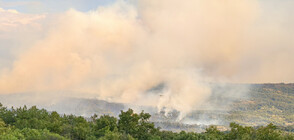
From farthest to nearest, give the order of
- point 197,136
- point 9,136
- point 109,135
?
1. point 197,136
2. point 109,135
3. point 9,136

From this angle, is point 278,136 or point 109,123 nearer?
point 278,136

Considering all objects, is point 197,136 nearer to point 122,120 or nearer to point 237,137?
point 237,137

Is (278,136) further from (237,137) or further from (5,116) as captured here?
(5,116)

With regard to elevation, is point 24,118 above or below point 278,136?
above

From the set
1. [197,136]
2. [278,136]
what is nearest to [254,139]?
[278,136]

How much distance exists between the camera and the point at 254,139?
250ft

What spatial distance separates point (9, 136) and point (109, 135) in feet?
63.1

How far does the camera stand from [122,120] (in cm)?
9356

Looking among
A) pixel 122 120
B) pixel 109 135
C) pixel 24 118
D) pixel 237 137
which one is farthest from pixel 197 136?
pixel 24 118

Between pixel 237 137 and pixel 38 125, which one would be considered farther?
pixel 38 125

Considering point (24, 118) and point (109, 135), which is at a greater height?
point (24, 118)

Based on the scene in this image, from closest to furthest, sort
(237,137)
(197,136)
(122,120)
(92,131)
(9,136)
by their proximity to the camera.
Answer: (9,136), (197,136), (237,137), (92,131), (122,120)

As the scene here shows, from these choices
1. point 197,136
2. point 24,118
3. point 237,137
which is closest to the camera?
point 197,136

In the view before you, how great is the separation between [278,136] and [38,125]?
62.3 metres
